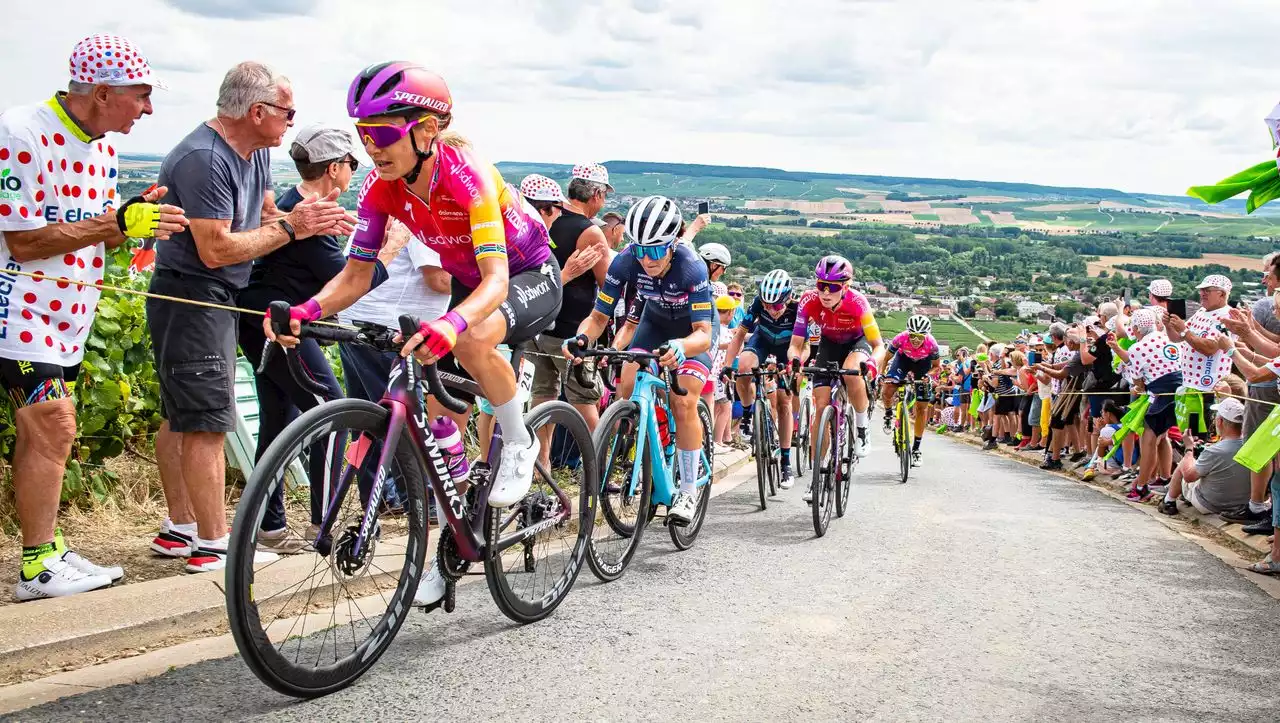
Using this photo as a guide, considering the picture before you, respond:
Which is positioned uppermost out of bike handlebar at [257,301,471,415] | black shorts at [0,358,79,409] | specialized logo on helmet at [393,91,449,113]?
specialized logo on helmet at [393,91,449,113]

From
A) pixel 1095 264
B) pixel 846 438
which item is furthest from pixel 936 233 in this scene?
pixel 846 438

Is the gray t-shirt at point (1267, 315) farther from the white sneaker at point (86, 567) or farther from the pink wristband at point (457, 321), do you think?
the white sneaker at point (86, 567)

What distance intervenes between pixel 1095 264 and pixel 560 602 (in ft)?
489

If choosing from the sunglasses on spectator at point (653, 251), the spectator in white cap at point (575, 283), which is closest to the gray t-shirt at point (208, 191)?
the sunglasses on spectator at point (653, 251)

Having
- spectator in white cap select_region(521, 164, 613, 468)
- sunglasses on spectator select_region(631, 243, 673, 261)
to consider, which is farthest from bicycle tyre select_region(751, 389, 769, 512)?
sunglasses on spectator select_region(631, 243, 673, 261)

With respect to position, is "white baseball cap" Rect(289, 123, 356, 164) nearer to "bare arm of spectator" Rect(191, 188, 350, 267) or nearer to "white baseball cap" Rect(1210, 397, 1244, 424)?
"bare arm of spectator" Rect(191, 188, 350, 267)

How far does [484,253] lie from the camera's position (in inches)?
184

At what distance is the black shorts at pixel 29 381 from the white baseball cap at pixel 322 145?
1944 mm

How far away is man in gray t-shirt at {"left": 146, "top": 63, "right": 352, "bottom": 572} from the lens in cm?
566

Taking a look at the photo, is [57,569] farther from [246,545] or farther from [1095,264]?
[1095,264]

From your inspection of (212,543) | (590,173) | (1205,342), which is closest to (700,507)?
(590,173)

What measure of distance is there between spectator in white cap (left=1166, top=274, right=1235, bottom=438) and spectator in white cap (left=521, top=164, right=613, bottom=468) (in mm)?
6439

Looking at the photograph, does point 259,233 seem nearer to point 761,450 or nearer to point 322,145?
point 322,145

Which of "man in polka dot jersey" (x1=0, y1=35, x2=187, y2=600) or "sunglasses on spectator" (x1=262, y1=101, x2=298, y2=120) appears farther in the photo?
"sunglasses on spectator" (x1=262, y1=101, x2=298, y2=120)
